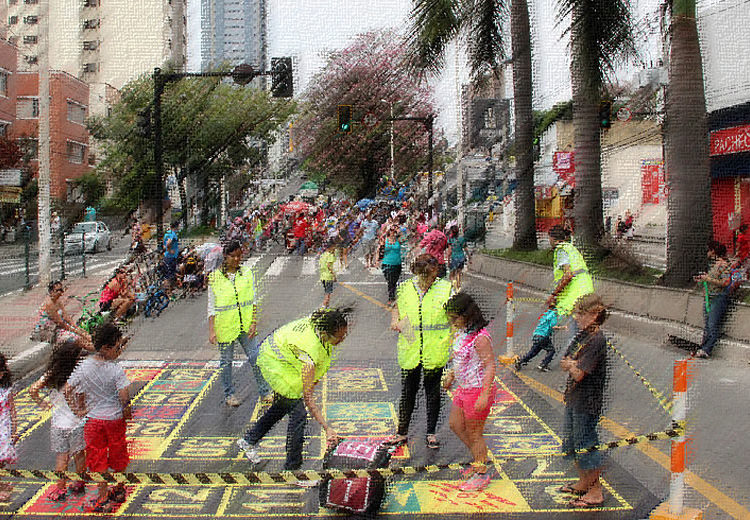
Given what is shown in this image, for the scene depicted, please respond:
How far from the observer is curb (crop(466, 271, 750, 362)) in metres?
9.31

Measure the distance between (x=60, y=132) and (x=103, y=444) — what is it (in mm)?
35159

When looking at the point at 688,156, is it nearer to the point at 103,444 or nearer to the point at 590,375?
the point at 590,375

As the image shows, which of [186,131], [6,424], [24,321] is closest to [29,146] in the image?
[186,131]

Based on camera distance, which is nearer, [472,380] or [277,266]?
[472,380]

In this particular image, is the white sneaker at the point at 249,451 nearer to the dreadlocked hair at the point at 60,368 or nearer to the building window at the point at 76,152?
the dreadlocked hair at the point at 60,368

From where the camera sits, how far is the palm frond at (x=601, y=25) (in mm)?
13039

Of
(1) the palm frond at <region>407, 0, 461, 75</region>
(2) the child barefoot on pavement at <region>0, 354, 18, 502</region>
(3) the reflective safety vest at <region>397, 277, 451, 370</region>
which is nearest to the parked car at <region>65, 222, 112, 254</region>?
(1) the palm frond at <region>407, 0, 461, 75</region>

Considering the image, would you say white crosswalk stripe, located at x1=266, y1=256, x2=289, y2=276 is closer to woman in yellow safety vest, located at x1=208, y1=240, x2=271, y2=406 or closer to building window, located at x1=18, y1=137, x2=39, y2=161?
woman in yellow safety vest, located at x1=208, y1=240, x2=271, y2=406

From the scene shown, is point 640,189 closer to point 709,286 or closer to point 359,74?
point 359,74

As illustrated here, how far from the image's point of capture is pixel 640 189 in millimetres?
26719

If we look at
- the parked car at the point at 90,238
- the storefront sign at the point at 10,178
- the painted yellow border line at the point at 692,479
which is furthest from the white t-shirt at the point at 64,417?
the parked car at the point at 90,238

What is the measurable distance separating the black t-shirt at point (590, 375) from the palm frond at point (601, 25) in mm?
9780

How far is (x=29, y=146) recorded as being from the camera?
3541cm

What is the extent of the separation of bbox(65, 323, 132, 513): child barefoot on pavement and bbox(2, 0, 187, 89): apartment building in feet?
46.5
